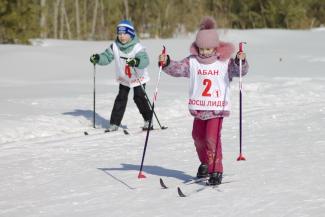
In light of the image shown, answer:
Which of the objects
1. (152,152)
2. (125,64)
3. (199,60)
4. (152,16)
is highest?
(152,16)

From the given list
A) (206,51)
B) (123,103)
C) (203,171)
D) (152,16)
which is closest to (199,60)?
(206,51)

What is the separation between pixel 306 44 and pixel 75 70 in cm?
872

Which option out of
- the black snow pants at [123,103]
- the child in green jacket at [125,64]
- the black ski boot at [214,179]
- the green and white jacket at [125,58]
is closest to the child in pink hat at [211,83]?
the black ski boot at [214,179]

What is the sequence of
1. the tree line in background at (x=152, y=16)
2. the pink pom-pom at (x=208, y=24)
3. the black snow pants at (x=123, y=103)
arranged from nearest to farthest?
the pink pom-pom at (x=208, y=24) < the black snow pants at (x=123, y=103) < the tree line in background at (x=152, y=16)

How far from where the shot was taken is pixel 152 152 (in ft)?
24.3

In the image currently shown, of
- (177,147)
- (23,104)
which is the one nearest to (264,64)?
(23,104)

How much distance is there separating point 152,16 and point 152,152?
30.2 meters

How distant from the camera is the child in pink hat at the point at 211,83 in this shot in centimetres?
556

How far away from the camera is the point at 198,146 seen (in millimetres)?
5734

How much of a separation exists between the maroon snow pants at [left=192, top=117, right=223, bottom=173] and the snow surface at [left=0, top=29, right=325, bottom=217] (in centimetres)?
22

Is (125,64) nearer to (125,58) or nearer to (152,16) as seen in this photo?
(125,58)

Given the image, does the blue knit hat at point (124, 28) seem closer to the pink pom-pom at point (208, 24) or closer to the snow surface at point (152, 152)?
the snow surface at point (152, 152)

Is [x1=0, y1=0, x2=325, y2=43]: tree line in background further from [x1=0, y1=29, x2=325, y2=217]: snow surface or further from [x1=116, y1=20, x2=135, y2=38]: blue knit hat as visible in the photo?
[x1=116, y1=20, x2=135, y2=38]: blue knit hat

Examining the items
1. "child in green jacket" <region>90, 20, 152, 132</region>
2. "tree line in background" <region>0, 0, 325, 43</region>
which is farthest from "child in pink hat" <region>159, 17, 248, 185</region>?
"tree line in background" <region>0, 0, 325, 43</region>
